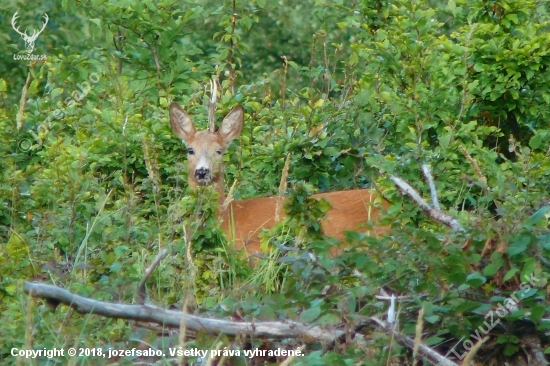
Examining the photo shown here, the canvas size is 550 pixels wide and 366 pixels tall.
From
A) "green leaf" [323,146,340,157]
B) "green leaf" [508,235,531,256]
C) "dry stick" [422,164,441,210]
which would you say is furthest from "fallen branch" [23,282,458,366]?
"green leaf" [323,146,340,157]

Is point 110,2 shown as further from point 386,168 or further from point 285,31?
point 285,31

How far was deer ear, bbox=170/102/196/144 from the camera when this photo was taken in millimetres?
8438

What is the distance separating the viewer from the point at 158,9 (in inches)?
344

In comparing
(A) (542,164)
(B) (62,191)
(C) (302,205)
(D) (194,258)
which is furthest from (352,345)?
(B) (62,191)

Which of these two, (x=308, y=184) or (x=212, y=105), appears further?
(x=212, y=105)

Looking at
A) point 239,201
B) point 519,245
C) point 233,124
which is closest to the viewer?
point 519,245

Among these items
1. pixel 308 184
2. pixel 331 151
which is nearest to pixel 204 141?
pixel 331 151

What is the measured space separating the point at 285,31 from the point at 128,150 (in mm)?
7305

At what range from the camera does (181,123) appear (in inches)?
340

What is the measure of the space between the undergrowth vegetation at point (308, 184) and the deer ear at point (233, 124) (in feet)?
0.34

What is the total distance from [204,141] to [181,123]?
1.34ft

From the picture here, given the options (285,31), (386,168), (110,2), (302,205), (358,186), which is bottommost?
(302,205)

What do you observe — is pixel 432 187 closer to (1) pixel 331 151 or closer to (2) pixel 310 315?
(2) pixel 310 315

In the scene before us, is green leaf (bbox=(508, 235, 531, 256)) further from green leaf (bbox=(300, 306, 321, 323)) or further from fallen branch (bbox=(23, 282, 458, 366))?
green leaf (bbox=(300, 306, 321, 323))
